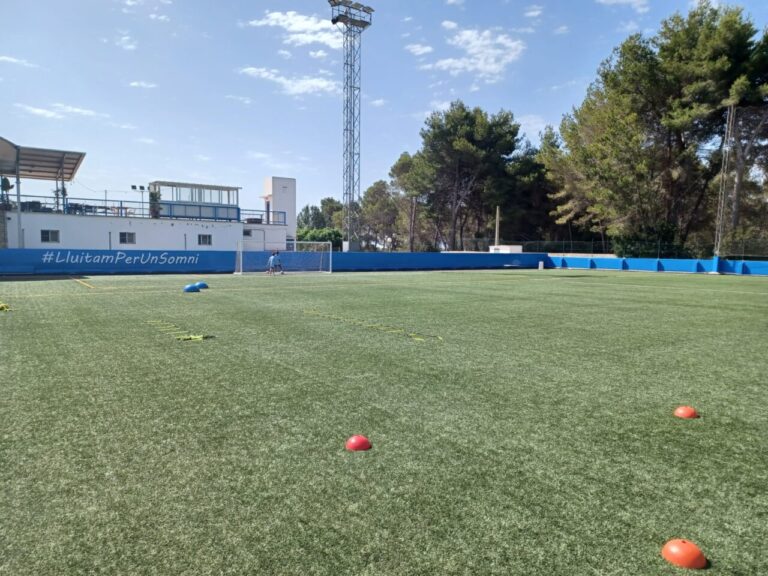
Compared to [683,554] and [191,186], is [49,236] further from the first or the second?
[683,554]

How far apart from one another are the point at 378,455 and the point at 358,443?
0.20 metres

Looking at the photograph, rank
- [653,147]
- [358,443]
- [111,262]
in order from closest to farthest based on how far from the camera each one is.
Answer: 1. [358,443]
2. [111,262]
3. [653,147]

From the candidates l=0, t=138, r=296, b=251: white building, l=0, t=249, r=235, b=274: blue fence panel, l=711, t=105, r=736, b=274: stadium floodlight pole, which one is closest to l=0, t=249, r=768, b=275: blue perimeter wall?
l=0, t=249, r=235, b=274: blue fence panel

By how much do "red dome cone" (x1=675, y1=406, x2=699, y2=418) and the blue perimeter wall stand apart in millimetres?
26876

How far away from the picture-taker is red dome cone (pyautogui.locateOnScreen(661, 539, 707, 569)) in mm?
2354

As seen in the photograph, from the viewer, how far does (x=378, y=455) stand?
3.58 meters

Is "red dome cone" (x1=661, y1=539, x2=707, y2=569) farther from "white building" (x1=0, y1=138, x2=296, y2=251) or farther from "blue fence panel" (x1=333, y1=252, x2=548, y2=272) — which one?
"white building" (x1=0, y1=138, x2=296, y2=251)

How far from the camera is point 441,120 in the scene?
56.3 m

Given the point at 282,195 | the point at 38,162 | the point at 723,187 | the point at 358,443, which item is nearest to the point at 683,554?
the point at 358,443

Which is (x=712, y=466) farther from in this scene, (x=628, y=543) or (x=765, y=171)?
(x=765, y=171)

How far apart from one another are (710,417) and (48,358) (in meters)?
7.52

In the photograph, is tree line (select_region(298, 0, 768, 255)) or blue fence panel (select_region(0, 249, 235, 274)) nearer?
blue fence panel (select_region(0, 249, 235, 274))

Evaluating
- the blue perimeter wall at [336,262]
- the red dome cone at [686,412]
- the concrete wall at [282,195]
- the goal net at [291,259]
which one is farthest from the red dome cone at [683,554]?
the concrete wall at [282,195]

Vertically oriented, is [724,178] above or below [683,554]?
above
